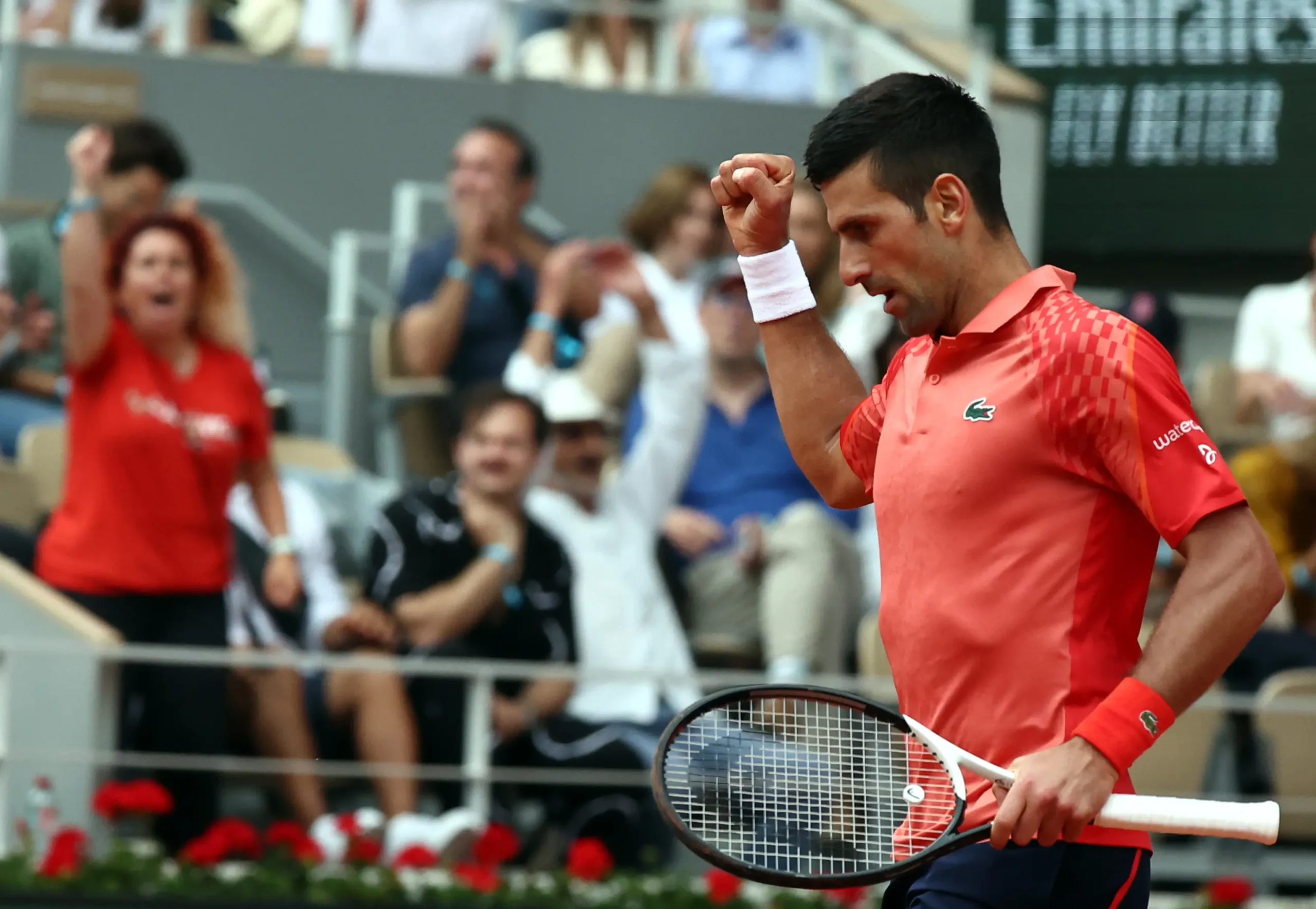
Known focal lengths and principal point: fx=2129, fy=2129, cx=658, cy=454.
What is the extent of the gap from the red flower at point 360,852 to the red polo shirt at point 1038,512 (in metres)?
3.52

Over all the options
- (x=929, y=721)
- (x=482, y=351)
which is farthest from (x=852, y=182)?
(x=482, y=351)

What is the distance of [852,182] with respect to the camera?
8.66ft

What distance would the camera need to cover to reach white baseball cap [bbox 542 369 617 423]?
6.95m

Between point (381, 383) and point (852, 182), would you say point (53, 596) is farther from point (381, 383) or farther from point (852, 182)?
point (852, 182)

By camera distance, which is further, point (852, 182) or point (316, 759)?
point (316, 759)

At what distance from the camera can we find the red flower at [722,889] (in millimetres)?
6035

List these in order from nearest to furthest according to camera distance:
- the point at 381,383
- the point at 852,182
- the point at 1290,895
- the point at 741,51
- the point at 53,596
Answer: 1. the point at 852,182
2. the point at 53,596
3. the point at 1290,895
4. the point at 381,383
5. the point at 741,51

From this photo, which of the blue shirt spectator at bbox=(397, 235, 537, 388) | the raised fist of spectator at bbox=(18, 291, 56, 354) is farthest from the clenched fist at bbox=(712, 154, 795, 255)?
the raised fist of spectator at bbox=(18, 291, 56, 354)

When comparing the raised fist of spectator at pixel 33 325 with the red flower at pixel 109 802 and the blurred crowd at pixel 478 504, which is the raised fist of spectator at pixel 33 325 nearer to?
the blurred crowd at pixel 478 504

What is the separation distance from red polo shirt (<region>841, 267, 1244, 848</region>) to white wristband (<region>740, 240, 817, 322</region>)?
35 cm

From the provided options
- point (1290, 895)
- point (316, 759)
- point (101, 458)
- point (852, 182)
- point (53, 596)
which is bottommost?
point (1290, 895)

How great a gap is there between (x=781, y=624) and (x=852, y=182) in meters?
4.10

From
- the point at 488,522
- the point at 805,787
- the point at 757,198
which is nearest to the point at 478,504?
the point at 488,522

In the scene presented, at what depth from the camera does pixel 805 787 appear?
2719 mm
